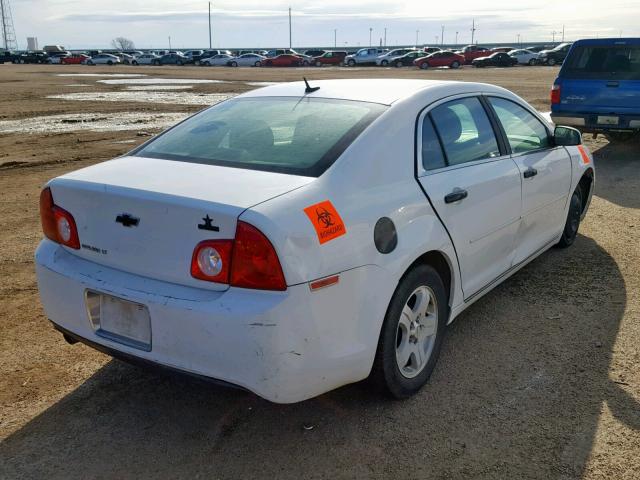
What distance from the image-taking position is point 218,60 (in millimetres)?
66688

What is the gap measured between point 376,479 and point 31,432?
1.71 metres

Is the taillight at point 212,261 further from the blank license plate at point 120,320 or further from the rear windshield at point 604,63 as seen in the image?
the rear windshield at point 604,63

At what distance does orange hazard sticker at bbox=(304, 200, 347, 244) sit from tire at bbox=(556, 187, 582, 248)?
3.41 m

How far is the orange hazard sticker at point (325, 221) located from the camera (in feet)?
9.01

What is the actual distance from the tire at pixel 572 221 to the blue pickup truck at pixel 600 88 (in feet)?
16.5

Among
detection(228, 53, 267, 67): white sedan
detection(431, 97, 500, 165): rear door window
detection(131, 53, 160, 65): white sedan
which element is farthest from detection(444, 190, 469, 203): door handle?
detection(131, 53, 160, 65): white sedan

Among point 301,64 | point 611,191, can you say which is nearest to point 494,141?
point 611,191

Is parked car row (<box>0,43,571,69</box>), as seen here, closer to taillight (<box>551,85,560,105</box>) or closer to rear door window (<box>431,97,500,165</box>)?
taillight (<box>551,85,560,105</box>)

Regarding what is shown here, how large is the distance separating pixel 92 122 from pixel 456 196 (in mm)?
13822

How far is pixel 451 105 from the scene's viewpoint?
3924mm

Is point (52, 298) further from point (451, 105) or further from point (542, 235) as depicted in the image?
point (542, 235)

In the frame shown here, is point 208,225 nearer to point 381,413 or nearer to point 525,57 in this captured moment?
point 381,413

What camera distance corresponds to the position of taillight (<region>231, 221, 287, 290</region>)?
2.61m

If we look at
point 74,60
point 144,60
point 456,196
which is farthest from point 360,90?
point 74,60
